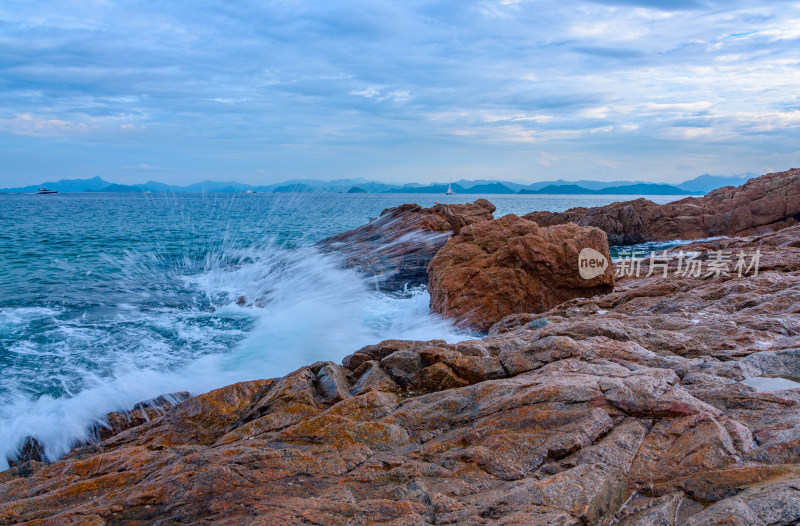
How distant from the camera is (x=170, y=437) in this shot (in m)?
5.12

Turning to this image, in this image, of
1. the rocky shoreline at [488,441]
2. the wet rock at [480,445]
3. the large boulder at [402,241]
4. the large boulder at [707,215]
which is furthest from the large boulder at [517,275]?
the large boulder at [707,215]

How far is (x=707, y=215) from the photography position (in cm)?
3247

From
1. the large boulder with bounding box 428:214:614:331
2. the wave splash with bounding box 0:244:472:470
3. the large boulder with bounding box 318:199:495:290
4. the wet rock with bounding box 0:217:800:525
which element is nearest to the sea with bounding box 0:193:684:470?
the wave splash with bounding box 0:244:472:470

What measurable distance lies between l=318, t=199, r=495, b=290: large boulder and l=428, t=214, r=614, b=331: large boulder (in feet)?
17.7

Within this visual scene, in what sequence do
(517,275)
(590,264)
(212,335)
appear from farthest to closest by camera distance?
1. (212,335)
2. (590,264)
3. (517,275)

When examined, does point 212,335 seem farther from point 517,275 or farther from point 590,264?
point 590,264

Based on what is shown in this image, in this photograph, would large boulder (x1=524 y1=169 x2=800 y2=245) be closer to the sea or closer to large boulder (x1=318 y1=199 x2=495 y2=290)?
large boulder (x1=318 y1=199 x2=495 y2=290)

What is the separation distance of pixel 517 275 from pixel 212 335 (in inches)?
306

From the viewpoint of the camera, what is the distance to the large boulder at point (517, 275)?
426 inches

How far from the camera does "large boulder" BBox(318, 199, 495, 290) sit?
1772cm

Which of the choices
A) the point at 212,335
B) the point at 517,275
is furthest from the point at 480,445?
the point at 212,335

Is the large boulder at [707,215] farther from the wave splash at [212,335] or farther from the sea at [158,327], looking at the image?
the sea at [158,327]

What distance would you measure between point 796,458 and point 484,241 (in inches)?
371

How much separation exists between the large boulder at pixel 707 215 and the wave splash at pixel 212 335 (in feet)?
67.2
